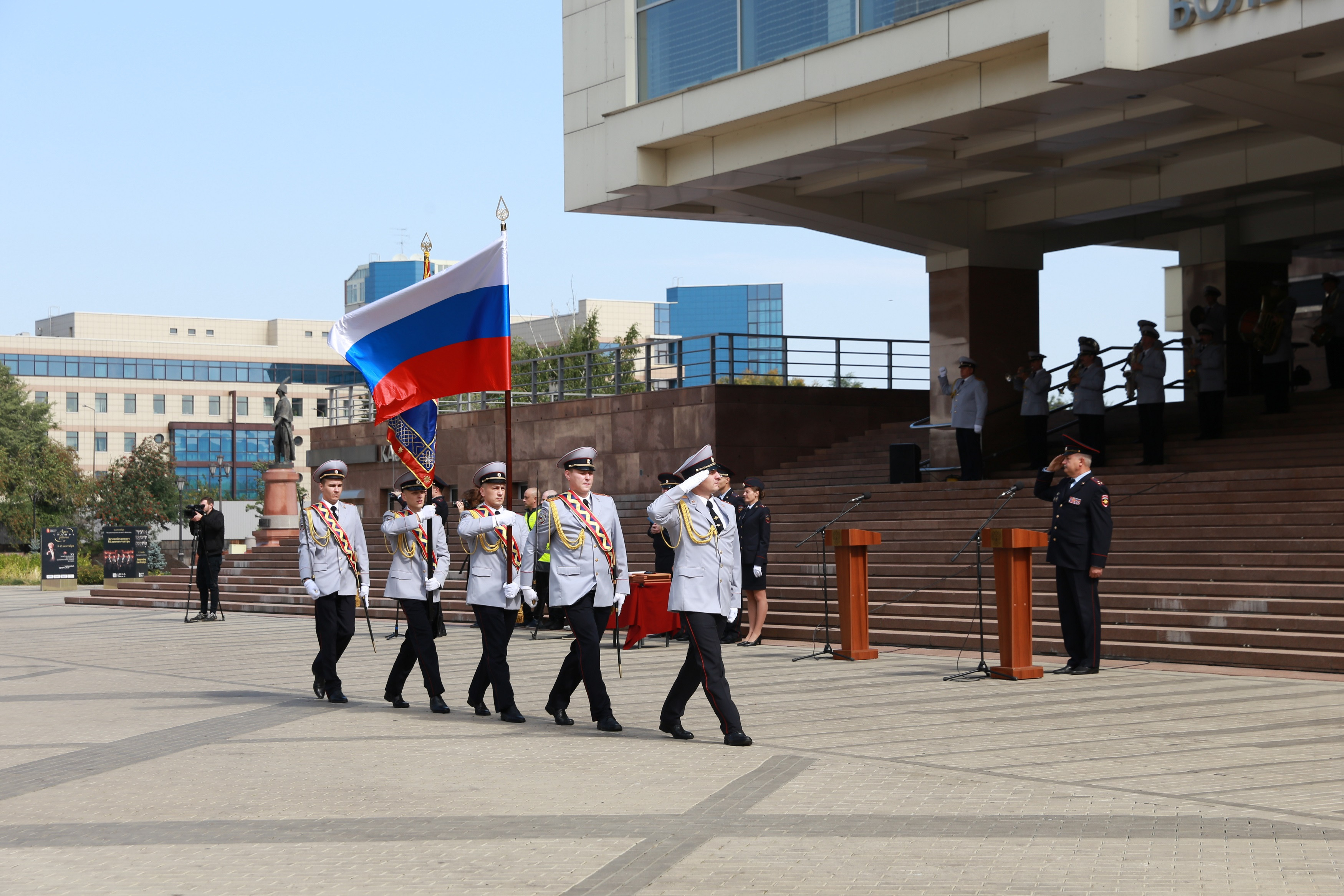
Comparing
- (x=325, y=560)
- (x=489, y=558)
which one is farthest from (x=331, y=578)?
(x=489, y=558)

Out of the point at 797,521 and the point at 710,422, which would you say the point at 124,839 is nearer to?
the point at 797,521

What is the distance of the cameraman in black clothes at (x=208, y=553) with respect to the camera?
24625mm

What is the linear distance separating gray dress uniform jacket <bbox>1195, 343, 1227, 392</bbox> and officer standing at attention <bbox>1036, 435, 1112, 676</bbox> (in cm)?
881

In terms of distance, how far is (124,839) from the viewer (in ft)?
23.3

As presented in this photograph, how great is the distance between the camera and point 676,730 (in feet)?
32.8

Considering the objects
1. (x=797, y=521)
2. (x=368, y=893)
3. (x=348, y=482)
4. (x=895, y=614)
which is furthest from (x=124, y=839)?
(x=348, y=482)

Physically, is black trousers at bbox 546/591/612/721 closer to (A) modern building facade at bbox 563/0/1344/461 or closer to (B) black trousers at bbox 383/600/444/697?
(B) black trousers at bbox 383/600/444/697

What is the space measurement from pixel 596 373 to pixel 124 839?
25.1 meters

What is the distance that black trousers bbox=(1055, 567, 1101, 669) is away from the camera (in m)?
13.1

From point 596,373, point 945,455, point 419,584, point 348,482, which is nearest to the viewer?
point 419,584

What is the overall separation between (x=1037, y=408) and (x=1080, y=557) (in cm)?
1068

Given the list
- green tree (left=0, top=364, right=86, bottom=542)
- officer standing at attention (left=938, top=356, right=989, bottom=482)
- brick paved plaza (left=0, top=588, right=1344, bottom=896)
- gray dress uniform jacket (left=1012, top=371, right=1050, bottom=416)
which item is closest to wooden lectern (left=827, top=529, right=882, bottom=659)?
brick paved plaza (left=0, top=588, right=1344, bottom=896)

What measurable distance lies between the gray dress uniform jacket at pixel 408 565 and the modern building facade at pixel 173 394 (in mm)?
96936

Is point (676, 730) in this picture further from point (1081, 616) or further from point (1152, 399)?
point (1152, 399)
